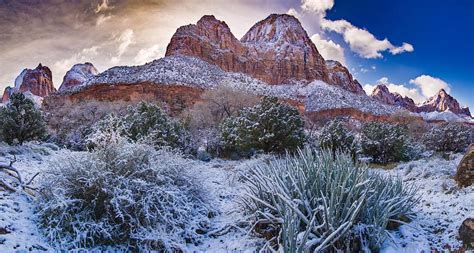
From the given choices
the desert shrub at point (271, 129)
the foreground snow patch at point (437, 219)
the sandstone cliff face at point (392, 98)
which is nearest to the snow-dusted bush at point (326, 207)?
the foreground snow patch at point (437, 219)

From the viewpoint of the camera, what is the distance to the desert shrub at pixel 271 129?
615 inches

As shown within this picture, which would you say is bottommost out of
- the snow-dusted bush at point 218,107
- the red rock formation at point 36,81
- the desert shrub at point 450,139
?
the desert shrub at point 450,139

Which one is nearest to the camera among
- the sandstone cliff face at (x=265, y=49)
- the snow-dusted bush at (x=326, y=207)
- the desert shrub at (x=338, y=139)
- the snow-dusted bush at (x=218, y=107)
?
the snow-dusted bush at (x=326, y=207)

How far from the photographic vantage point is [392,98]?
182 meters

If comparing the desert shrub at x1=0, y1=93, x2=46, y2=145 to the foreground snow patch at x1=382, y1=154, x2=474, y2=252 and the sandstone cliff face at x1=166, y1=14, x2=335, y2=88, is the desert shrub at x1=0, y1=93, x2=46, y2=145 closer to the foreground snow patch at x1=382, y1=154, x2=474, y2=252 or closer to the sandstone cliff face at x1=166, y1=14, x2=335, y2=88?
the foreground snow patch at x1=382, y1=154, x2=474, y2=252

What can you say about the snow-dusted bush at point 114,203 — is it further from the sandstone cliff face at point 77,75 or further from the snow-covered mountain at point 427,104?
the snow-covered mountain at point 427,104

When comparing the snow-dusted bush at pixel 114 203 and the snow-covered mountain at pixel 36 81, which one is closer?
the snow-dusted bush at pixel 114 203

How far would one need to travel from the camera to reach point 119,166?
6527 millimetres

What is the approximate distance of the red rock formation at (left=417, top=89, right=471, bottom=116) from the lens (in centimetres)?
17870

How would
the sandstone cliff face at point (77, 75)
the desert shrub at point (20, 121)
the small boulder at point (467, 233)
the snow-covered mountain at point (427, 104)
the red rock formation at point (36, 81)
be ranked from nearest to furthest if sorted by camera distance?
the small boulder at point (467, 233), the desert shrub at point (20, 121), the sandstone cliff face at point (77, 75), the red rock formation at point (36, 81), the snow-covered mountain at point (427, 104)

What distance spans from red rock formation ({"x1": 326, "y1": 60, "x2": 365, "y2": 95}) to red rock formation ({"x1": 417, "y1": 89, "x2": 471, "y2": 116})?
6098 cm

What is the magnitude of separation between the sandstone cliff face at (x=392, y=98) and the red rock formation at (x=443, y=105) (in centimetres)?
575

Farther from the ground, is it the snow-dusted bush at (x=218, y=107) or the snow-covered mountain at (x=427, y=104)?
the snow-covered mountain at (x=427, y=104)

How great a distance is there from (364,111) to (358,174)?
68.1 meters
